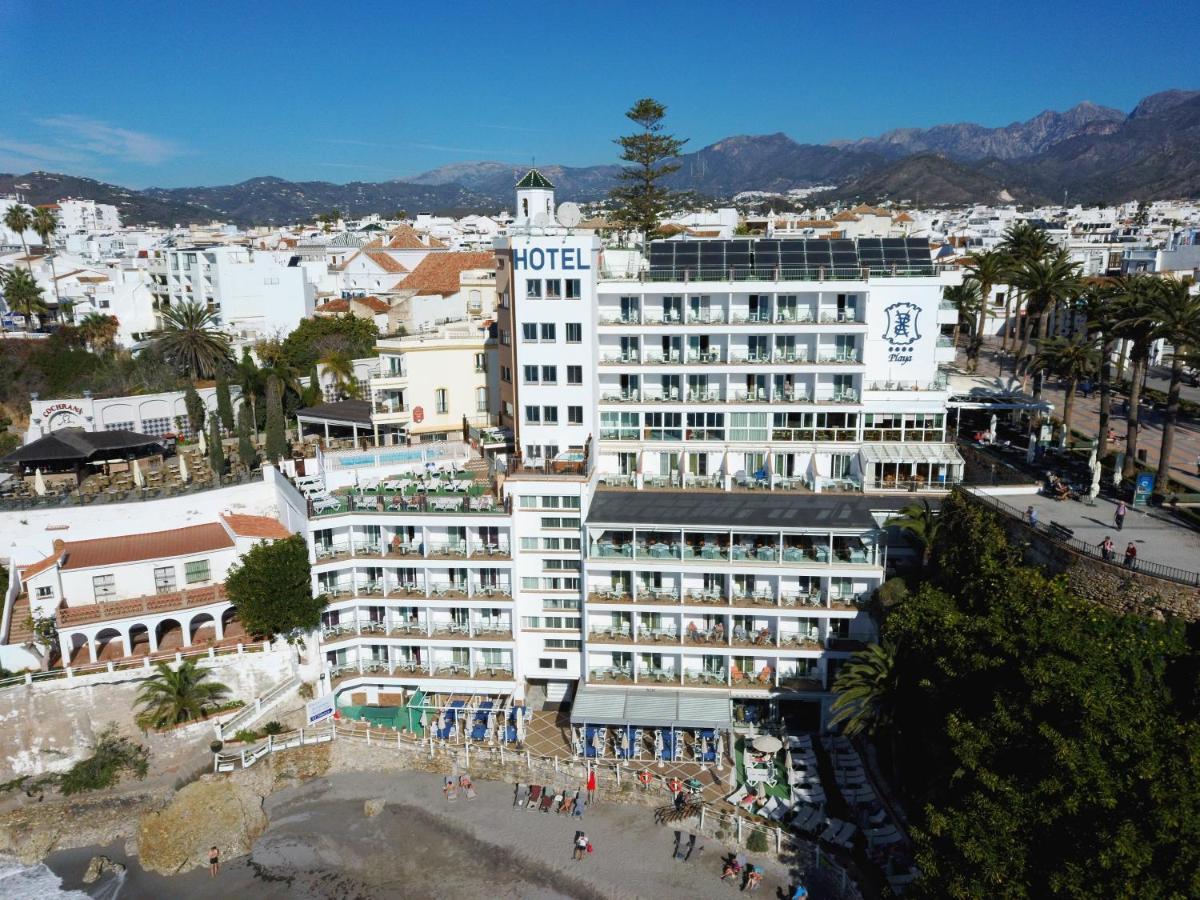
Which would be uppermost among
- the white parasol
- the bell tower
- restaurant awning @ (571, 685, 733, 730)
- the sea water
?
the bell tower

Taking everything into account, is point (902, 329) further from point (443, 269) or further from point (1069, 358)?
point (443, 269)

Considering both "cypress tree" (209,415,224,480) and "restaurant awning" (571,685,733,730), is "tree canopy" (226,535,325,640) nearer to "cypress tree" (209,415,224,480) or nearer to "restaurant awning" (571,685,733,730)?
"cypress tree" (209,415,224,480)

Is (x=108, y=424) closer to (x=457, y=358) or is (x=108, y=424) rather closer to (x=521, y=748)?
(x=457, y=358)

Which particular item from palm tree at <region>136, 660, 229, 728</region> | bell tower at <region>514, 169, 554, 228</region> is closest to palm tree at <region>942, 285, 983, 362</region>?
bell tower at <region>514, 169, 554, 228</region>

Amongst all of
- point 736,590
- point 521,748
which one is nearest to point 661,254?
point 736,590

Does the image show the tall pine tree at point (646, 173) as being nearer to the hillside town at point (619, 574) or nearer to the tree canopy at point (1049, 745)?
the hillside town at point (619, 574)

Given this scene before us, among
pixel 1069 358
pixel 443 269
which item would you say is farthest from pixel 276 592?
pixel 443 269
